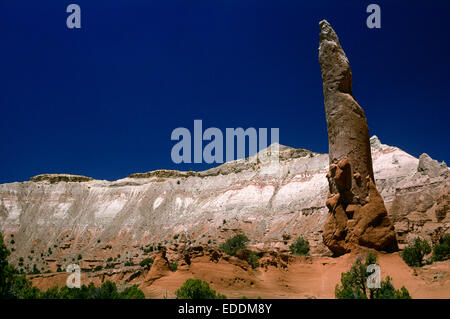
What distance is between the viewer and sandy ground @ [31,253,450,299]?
1301 cm

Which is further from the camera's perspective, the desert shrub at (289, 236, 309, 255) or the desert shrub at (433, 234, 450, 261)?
the desert shrub at (289, 236, 309, 255)

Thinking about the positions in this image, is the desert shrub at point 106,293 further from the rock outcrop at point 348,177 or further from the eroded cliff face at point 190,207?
the eroded cliff face at point 190,207

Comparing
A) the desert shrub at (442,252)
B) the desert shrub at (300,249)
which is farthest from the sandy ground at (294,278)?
the desert shrub at (300,249)

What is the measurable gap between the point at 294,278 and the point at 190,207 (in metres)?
42.3

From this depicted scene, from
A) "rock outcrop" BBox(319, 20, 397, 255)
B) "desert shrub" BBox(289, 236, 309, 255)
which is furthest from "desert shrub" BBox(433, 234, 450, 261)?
"desert shrub" BBox(289, 236, 309, 255)

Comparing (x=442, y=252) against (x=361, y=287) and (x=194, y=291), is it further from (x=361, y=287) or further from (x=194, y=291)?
(x=194, y=291)

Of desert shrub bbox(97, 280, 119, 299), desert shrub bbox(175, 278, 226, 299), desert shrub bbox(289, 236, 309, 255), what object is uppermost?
desert shrub bbox(289, 236, 309, 255)

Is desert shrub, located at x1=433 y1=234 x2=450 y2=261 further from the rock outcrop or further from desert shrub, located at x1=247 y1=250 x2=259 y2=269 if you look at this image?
desert shrub, located at x1=247 y1=250 x2=259 y2=269

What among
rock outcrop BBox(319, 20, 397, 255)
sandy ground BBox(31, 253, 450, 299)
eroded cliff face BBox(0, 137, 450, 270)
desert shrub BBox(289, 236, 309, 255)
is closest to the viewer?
sandy ground BBox(31, 253, 450, 299)

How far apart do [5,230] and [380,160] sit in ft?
202

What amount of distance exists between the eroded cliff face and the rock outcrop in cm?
999

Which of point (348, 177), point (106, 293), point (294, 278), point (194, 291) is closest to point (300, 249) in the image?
point (294, 278)

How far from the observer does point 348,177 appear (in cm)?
1705
